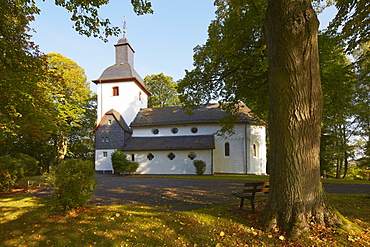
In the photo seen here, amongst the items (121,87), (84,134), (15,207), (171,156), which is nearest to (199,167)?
(171,156)

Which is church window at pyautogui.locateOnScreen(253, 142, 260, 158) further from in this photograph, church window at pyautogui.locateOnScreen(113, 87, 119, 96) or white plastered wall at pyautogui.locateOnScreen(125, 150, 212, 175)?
church window at pyautogui.locateOnScreen(113, 87, 119, 96)

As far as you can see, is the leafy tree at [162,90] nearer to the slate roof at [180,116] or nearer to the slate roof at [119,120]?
the slate roof at [180,116]

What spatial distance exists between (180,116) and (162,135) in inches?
125

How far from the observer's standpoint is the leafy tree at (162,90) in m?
37.5

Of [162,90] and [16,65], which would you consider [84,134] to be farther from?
[16,65]

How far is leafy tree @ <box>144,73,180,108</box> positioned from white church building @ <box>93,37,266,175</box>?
1006 centimetres

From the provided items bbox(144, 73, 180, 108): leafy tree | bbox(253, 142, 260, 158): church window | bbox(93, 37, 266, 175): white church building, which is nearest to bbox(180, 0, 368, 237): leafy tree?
bbox(93, 37, 266, 175): white church building

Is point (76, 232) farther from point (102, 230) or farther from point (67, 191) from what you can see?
point (67, 191)

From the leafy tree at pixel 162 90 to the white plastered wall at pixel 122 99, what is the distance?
10.4 m

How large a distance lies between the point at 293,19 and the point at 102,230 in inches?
239

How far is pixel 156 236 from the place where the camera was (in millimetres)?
4312

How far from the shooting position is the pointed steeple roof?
26797 mm

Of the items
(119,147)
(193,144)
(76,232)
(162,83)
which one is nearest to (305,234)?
(76,232)

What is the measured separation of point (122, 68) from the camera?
27453mm
